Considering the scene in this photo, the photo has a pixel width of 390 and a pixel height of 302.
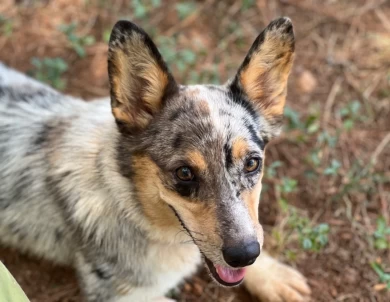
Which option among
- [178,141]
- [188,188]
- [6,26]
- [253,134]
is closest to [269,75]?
[253,134]

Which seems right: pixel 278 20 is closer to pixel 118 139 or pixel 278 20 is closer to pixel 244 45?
pixel 118 139

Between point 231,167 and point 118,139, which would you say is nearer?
point 231,167

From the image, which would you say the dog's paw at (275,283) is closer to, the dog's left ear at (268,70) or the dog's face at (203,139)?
the dog's face at (203,139)

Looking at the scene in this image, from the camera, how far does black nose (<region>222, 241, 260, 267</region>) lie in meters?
2.49

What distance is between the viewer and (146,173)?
278 cm

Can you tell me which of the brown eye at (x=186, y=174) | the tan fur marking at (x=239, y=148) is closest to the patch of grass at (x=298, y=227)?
the tan fur marking at (x=239, y=148)

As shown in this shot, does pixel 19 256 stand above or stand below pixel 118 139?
below

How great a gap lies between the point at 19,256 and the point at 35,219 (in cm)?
57

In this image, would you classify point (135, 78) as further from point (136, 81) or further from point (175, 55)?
point (175, 55)

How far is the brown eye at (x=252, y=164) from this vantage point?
2.69 m

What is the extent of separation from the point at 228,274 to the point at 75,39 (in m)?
2.83

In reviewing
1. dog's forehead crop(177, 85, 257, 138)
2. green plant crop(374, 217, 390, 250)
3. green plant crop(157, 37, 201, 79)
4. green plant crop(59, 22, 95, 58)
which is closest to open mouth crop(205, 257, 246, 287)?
dog's forehead crop(177, 85, 257, 138)

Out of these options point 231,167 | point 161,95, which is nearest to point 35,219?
point 161,95

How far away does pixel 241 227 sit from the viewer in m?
2.53
